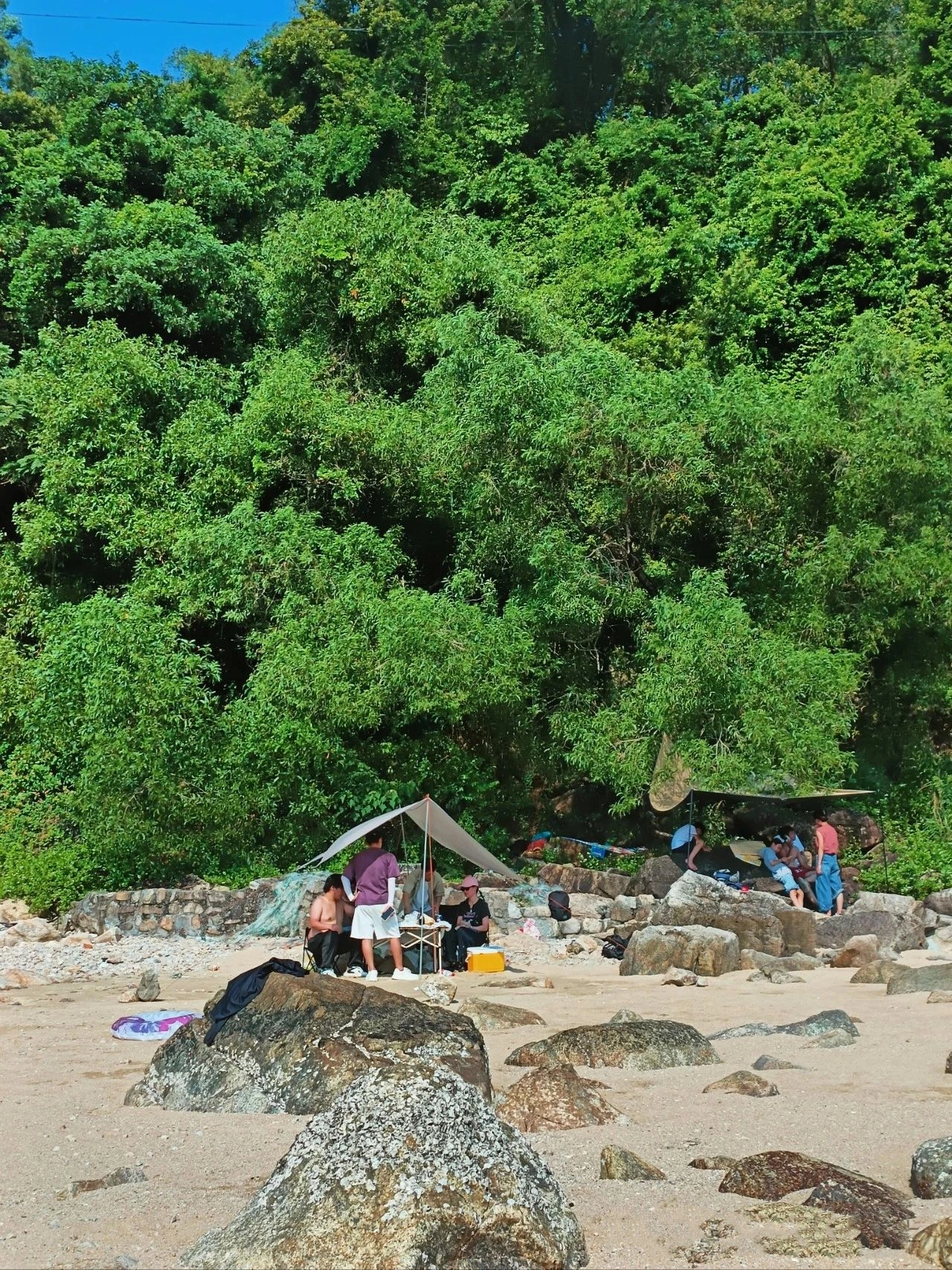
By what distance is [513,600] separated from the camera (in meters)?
16.9

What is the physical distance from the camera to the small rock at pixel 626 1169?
15.1 ft

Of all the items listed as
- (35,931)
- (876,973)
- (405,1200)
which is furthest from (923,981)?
(35,931)

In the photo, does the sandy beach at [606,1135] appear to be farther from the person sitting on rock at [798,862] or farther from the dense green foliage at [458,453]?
the dense green foliage at [458,453]

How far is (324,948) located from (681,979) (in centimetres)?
285

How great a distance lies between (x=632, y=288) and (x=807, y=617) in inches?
333

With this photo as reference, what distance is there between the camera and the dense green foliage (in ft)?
51.3

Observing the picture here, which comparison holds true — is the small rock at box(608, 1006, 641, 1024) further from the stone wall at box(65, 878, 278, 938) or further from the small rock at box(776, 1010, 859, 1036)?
the stone wall at box(65, 878, 278, 938)

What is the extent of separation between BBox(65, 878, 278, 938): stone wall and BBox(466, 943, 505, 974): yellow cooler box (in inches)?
126

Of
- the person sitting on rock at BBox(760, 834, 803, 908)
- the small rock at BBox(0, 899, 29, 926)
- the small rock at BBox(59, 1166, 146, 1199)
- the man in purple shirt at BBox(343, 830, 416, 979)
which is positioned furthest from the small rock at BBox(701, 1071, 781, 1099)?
the small rock at BBox(0, 899, 29, 926)

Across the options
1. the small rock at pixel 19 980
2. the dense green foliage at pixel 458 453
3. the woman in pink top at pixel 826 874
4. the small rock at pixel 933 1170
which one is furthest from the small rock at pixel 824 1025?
the dense green foliage at pixel 458 453

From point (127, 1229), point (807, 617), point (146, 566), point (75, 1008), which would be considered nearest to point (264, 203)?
point (146, 566)

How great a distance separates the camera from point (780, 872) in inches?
547

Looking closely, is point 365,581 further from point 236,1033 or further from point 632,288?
point 236,1033

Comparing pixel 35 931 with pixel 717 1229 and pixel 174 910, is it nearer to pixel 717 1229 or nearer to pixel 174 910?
pixel 174 910
